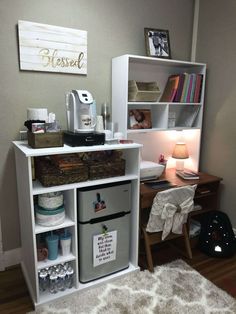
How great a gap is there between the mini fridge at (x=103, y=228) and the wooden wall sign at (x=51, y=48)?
1014 mm

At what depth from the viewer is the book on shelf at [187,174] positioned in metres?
2.48

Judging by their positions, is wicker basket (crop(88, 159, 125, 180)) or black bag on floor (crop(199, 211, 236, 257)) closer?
wicker basket (crop(88, 159, 125, 180))

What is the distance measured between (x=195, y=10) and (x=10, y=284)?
2.99 m

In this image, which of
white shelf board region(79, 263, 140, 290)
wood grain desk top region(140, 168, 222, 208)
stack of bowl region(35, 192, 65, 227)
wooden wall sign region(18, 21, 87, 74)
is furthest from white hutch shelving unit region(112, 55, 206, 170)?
white shelf board region(79, 263, 140, 290)

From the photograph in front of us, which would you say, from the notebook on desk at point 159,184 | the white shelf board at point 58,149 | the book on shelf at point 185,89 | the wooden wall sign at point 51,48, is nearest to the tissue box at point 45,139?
the white shelf board at point 58,149

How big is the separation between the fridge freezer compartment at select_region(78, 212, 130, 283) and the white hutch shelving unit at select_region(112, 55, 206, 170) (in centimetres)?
76

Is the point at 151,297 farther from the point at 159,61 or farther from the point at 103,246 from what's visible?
the point at 159,61

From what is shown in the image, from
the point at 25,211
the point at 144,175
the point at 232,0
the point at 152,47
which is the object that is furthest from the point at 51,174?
the point at 232,0

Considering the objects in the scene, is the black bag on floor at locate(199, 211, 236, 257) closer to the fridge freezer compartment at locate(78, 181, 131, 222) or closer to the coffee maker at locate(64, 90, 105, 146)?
the fridge freezer compartment at locate(78, 181, 131, 222)

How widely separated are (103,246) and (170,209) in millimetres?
579

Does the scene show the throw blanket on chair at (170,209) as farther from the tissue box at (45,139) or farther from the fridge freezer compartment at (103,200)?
the tissue box at (45,139)

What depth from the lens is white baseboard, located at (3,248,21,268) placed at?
218 centimetres

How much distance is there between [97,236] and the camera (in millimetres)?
1896

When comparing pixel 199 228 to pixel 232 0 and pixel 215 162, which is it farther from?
pixel 232 0
